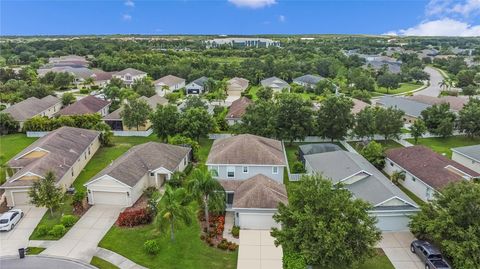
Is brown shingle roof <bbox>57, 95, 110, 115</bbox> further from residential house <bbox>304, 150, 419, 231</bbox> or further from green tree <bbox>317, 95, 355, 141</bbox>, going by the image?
residential house <bbox>304, 150, 419, 231</bbox>

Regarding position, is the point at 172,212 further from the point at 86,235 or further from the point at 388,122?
the point at 388,122

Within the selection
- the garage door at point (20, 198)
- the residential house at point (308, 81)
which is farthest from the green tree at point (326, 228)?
the residential house at point (308, 81)

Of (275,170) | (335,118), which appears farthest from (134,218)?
(335,118)

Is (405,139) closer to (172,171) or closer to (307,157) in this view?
(307,157)

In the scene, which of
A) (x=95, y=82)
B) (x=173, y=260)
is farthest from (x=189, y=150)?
(x=95, y=82)

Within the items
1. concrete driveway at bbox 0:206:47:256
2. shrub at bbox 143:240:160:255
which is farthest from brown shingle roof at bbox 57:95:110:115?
shrub at bbox 143:240:160:255

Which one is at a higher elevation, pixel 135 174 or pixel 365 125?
pixel 365 125
